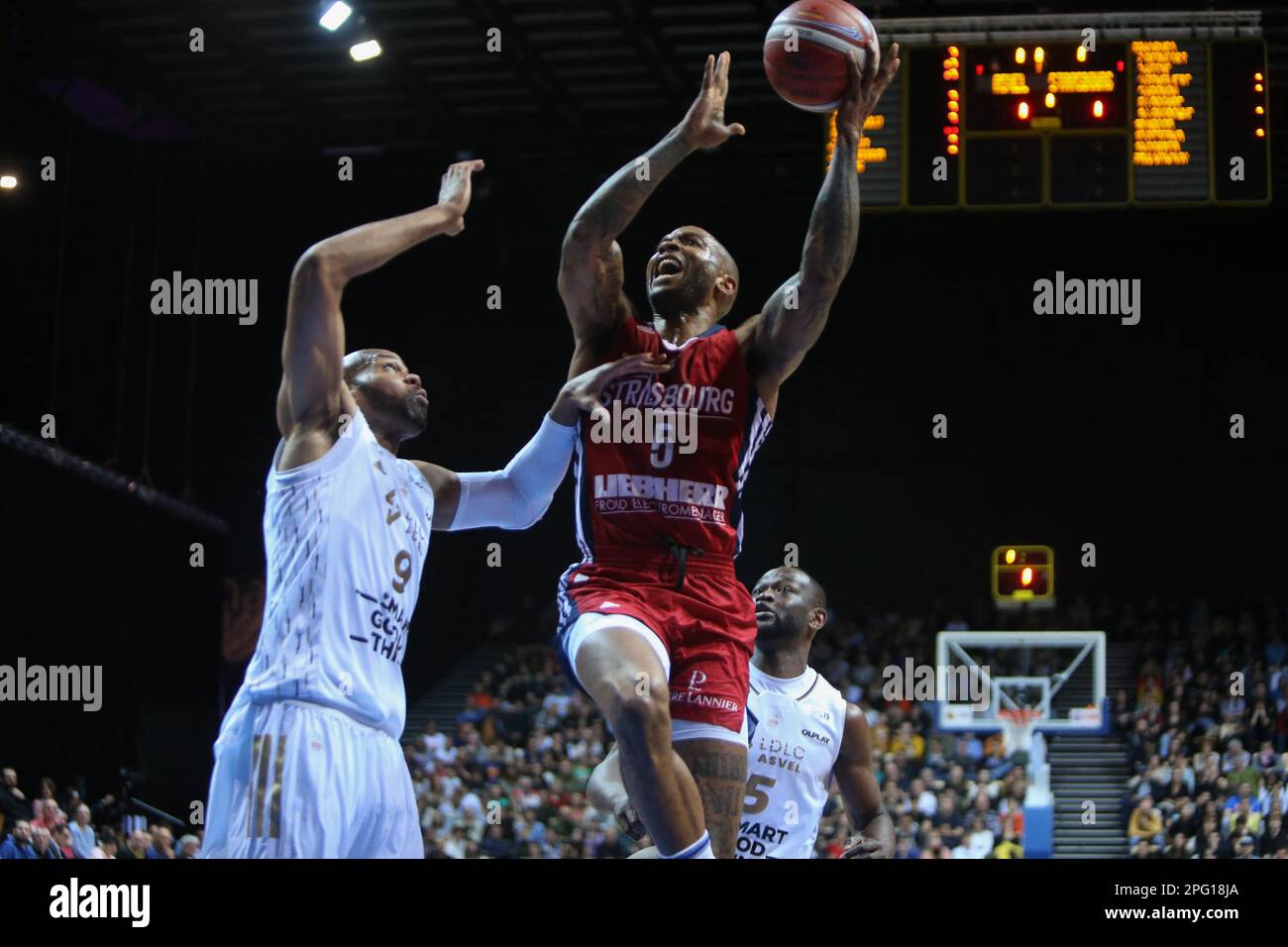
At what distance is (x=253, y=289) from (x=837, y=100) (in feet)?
46.5

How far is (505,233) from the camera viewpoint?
1944cm

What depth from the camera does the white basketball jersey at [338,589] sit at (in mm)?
4875

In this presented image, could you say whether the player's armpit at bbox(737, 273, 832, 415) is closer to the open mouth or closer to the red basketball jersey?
the red basketball jersey

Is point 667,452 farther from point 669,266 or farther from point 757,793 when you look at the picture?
point 757,793

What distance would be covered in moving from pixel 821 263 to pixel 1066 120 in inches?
234

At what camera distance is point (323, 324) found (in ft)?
16.3

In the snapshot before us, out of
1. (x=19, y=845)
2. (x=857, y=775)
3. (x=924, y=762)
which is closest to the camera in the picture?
(x=857, y=775)

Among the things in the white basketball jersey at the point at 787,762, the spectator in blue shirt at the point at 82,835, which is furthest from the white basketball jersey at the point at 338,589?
the spectator in blue shirt at the point at 82,835

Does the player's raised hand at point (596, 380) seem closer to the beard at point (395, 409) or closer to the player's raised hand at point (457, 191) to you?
the beard at point (395, 409)

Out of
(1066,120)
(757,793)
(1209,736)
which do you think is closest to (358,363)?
(757,793)

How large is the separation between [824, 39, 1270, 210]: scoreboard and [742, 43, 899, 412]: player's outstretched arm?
17.4ft

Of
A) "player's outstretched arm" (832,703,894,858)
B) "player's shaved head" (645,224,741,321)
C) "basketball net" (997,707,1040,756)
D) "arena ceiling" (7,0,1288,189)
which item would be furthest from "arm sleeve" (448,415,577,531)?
"basketball net" (997,707,1040,756)
